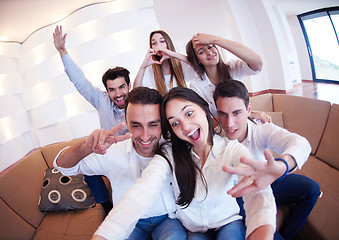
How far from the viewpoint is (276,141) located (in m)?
1.12

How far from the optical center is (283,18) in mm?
6266

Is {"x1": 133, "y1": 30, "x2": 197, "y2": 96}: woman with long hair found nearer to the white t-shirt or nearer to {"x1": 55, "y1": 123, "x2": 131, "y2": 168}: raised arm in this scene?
the white t-shirt

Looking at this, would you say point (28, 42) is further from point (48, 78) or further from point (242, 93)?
point (242, 93)

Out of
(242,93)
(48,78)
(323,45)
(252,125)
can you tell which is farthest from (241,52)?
(323,45)

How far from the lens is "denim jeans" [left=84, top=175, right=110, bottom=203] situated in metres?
1.63

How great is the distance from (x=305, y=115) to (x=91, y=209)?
2442mm

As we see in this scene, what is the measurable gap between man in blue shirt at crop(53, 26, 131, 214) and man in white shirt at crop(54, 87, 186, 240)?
0.47 m

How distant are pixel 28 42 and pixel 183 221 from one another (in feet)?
18.2

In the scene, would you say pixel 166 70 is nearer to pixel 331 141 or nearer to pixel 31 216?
pixel 331 141

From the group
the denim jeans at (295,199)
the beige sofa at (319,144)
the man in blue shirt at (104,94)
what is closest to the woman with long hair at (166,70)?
the man in blue shirt at (104,94)

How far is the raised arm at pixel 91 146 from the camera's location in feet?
3.11

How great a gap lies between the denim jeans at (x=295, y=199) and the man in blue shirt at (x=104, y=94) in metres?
1.20

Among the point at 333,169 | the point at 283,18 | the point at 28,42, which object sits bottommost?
the point at 333,169

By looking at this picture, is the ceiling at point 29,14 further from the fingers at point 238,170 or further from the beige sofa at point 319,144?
the fingers at point 238,170
